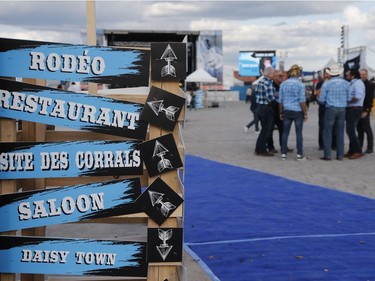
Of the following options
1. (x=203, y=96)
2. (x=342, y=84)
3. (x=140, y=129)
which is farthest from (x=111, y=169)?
(x=203, y=96)

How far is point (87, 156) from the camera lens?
11.1ft

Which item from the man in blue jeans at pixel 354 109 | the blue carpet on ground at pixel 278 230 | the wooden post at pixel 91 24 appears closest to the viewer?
the wooden post at pixel 91 24

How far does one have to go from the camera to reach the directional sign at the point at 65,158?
336cm

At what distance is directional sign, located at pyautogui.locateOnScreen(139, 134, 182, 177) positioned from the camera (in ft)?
11.2

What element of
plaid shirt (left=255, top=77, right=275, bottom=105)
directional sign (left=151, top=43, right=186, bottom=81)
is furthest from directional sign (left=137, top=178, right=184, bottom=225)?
plaid shirt (left=255, top=77, right=275, bottom=105)

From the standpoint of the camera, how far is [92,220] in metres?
3.53

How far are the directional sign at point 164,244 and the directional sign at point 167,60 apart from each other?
3.09 ft

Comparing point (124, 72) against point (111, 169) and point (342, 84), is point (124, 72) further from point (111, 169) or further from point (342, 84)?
point (342, 84)

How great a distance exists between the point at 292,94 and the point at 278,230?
532cm

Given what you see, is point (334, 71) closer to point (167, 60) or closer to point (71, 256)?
point (167, 60)

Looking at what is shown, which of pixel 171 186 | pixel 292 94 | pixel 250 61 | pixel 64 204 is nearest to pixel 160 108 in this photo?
pixel 171 186

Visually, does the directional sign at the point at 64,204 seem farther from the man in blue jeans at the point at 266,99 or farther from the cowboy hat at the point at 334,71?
the man in blue jeans at the point at 266,99

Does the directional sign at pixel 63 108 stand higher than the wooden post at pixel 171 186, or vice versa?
the directional sign at pixel 63 108

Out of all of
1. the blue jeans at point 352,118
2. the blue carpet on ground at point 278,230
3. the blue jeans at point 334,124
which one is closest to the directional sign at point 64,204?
the blue carpet on ground at point 278,230
